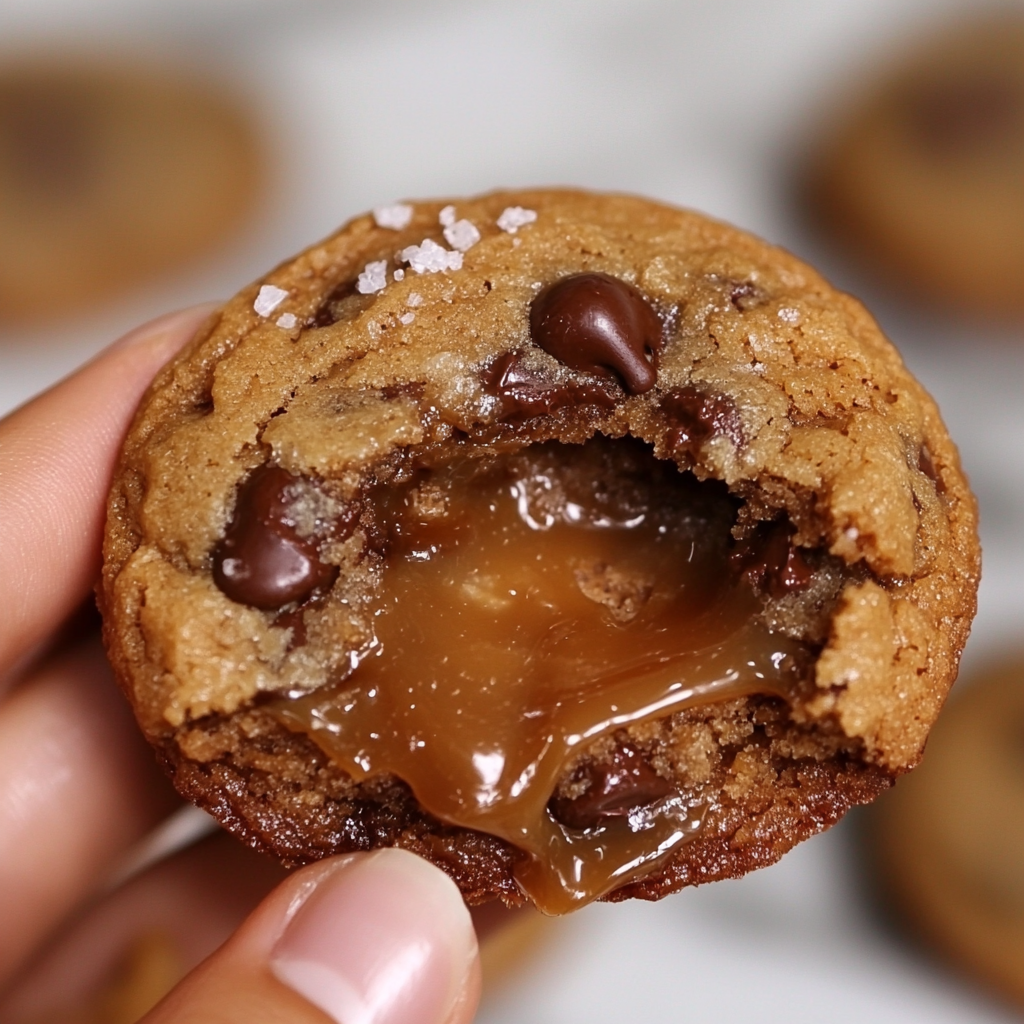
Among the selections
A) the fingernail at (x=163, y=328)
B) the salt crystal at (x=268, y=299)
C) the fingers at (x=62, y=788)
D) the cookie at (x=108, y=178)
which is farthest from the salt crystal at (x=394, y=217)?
the cookie at (x=108, y=178)

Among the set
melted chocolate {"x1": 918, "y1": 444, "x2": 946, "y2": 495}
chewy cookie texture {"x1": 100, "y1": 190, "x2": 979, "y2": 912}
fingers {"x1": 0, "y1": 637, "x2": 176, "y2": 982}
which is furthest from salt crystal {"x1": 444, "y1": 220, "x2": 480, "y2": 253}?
fingers {"x1": 0, "y1": 637, "x2": 176, "y2": 982}

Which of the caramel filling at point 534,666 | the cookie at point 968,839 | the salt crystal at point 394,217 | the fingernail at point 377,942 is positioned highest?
the salt crystal at point 394,217

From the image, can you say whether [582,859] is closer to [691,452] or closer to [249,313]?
[691,452]

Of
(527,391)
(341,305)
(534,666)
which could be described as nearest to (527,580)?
(534,666)

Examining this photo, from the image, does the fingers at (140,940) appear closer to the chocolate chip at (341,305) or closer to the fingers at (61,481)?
the fingers at (61,481)

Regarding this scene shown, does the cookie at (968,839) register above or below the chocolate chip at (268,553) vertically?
below

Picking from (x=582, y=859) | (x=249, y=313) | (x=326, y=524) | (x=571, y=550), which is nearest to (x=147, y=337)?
(x=249, y=313)

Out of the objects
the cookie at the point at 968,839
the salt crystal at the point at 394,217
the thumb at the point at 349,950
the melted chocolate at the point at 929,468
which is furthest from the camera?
the cookie at the point at 968,839
